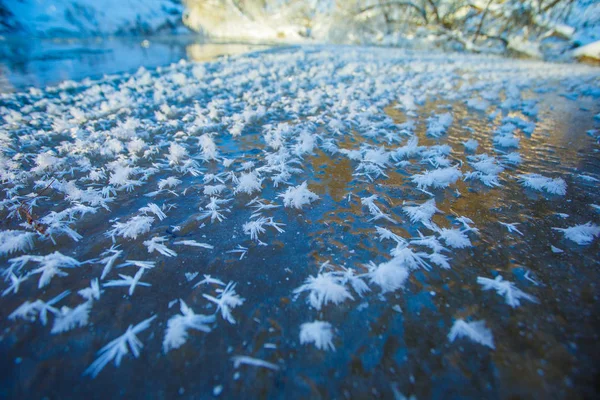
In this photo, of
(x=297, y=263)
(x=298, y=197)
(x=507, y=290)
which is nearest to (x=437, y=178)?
(x=507, y=290)

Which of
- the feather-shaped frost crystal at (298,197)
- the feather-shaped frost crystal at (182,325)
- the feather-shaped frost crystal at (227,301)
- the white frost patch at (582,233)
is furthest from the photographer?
the feather-shaped frost crystal at (298,197)

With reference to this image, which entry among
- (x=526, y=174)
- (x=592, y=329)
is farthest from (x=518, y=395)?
(x=526, y=174)

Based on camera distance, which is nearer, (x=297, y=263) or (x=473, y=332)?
(x=473, y=332)

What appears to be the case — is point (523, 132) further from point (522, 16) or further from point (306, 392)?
point (522, 16)

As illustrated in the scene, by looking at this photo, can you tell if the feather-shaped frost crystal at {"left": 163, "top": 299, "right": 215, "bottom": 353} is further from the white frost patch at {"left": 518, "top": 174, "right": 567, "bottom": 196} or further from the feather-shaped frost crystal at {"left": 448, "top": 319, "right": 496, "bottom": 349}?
the white frost patch at {"left": 518, "top": 174, "right": 567, "bottom": 196}

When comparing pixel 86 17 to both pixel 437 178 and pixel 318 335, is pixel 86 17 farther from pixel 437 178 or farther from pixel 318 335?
pixel 318 335

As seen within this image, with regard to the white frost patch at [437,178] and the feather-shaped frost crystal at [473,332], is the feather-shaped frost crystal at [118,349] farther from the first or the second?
the white frost patch at [437,178]

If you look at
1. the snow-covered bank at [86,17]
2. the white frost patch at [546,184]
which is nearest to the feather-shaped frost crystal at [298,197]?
the white frost patch at [546,184]

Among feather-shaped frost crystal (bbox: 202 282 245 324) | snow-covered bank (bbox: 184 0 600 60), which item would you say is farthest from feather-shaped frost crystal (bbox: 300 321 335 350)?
snow-covered bank (bbox: 184 0 600 60)
